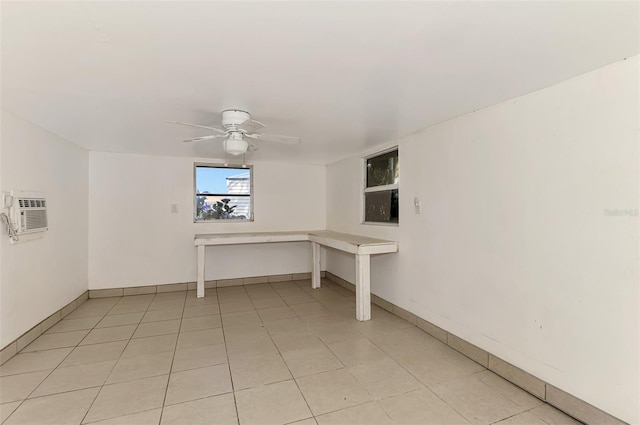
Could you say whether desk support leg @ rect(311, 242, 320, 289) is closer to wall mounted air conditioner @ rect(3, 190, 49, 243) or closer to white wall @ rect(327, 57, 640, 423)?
white wall @ rect(327, 57, 640, 423)

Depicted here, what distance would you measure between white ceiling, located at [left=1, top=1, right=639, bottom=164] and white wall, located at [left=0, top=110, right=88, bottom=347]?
39 cm

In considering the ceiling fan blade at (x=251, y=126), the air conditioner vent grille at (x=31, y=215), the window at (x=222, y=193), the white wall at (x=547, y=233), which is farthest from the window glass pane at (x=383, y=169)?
the air conditioner vent grille at (x=31, y=215)

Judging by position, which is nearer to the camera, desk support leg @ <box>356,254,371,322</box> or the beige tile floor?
the beige tile floor

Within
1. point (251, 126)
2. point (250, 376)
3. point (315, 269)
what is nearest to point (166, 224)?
point (315, 269)

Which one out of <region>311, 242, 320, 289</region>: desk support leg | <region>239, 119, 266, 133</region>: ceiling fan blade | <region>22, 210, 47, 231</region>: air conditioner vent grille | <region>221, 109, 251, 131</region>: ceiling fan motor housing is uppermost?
<region>239, 119, 266, 133</region>: ceiling fan blade

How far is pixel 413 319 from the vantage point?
10.8 ft

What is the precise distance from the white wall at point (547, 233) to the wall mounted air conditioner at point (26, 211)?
3764 mm

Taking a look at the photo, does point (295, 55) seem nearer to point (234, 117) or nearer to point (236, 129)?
point (234, 117)

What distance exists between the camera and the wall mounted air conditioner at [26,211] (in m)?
2.56

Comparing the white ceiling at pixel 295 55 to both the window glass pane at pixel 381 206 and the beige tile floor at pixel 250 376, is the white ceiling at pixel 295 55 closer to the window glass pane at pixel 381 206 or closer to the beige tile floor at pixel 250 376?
the window glass pane at pixel 381 206

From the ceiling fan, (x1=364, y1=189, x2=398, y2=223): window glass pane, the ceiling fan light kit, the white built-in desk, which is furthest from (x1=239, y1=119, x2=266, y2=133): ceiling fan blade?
(x1=364, y1=189, x2=398, y2=223): window glass pane

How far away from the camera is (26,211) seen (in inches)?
107

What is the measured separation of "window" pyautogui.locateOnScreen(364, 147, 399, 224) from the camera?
12.3 feet

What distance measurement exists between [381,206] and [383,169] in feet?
1.63
